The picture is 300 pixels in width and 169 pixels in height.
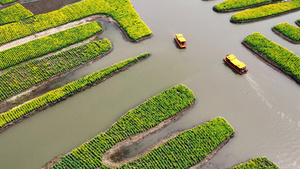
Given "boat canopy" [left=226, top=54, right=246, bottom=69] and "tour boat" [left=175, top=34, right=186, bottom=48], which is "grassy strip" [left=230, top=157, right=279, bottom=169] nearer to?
"boat canopy" [left=226, top=54, right=246, bottom=69]

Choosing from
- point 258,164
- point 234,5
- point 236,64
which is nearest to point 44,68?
point 236,64

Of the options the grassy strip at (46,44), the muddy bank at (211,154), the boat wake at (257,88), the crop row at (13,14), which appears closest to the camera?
the muddy bank at (211,154)

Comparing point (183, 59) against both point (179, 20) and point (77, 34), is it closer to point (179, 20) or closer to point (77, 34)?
point (179, 20)

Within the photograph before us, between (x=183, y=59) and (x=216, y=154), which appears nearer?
(x=216, y=154)

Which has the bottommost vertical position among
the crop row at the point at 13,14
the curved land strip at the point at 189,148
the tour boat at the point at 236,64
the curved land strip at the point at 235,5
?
the curved land strip at the point at 189,148

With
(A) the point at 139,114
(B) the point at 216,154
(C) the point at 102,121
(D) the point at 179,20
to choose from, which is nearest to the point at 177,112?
(A) the point at 139,114

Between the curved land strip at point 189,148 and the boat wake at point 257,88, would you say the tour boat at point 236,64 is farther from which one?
the curved land strip at point 189,148

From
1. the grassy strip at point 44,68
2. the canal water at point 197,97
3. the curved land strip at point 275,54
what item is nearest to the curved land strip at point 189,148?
the canal water at point 197,97
